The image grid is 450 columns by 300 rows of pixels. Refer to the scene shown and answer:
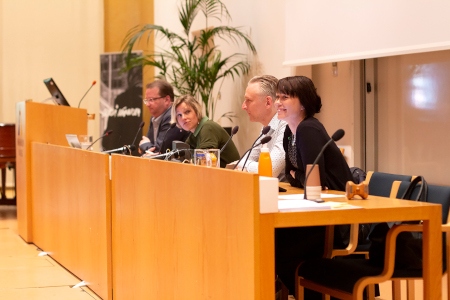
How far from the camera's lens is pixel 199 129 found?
5.57 meters

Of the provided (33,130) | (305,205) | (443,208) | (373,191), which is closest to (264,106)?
(373,191)

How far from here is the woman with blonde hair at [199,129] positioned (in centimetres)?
540

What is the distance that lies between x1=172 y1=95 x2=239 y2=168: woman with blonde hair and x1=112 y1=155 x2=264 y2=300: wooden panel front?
1.22 metres

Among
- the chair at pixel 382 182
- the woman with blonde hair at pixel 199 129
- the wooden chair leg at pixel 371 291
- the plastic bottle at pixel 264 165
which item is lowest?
the wooden chair leg at pixel 371 291

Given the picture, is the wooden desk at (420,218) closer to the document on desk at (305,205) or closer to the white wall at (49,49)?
the document on desk at (305,205)

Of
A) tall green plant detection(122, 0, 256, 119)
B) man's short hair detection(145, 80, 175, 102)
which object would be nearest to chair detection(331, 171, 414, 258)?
man's short hair detection(145, 80, 175, 102)

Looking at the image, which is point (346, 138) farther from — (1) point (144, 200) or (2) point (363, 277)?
(2) point (363, 277)

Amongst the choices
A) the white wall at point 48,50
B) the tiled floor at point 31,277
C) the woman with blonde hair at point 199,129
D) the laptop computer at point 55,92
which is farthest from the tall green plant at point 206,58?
the white wall at point 48,50

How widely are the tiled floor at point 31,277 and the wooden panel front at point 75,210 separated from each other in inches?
3.0

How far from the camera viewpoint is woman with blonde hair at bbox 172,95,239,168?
5.40 metres

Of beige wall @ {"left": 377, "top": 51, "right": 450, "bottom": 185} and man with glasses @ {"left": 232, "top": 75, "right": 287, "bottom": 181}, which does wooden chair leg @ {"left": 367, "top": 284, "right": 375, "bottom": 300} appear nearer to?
man with glasses @ {"left": 232, "top": 75, "right": 287, "bottom": 181}

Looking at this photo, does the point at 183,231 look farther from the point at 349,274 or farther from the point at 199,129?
the point at 199,129

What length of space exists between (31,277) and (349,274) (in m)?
2.99

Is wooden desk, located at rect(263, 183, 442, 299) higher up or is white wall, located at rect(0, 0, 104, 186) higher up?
white wall, located at rect(0, 0, 104, 186)
